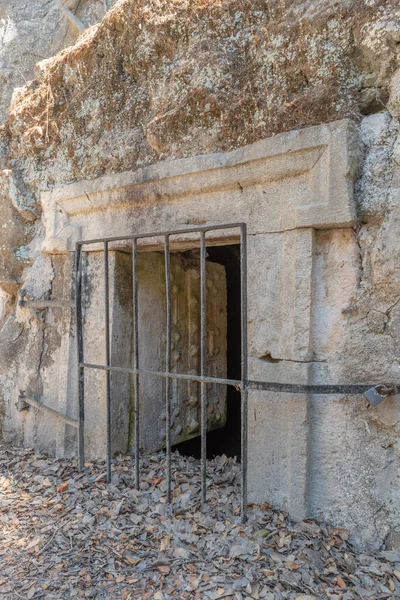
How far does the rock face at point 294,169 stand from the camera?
210 centimetres

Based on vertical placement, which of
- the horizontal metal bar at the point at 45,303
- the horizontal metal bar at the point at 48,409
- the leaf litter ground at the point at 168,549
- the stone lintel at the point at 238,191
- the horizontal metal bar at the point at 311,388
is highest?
the stone lintel at the point at 238,191

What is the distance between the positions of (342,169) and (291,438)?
1383 mm

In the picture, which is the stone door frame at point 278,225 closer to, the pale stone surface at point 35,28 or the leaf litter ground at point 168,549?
the leaf litter ground at point 168,549

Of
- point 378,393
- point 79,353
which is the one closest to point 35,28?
point 79,353

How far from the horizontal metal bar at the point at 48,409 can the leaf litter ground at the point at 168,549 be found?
422 mm

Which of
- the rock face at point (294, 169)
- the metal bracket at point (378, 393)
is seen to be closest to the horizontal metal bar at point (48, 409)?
the rock face at point (294, 169)

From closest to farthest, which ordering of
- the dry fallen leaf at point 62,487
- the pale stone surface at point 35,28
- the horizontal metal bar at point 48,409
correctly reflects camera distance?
the dry fallen leaf at point 62,487 → the horizontal metal bar at point 48,409 → the pale stone surface at point 35,28

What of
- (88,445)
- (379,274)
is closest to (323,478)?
(379,274)

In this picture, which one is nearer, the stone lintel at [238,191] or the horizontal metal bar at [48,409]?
the stone lintel at [238,191]

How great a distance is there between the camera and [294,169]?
2.25 metres

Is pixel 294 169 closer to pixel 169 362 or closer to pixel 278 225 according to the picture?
pixel 278 225

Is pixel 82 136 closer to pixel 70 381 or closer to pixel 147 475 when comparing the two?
pixel 70 381

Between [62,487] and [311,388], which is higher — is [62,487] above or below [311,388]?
below

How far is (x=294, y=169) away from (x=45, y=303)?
224 centimetres
